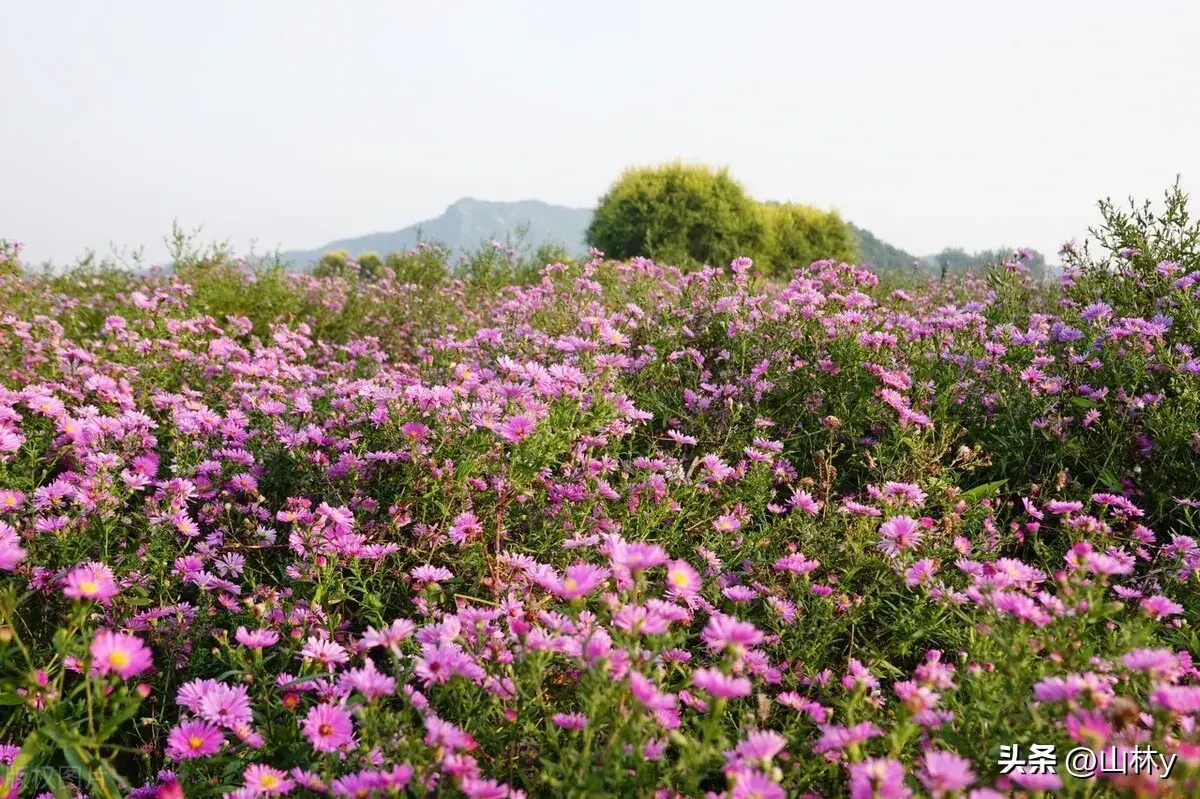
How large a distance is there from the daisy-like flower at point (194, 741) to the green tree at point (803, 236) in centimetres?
1480

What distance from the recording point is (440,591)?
1.88 metres

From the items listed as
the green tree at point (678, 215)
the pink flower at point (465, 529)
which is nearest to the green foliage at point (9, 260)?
the pink flower at point (465, 529)

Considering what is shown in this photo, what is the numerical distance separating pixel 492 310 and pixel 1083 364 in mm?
3748

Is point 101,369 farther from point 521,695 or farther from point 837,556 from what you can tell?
point 837,556

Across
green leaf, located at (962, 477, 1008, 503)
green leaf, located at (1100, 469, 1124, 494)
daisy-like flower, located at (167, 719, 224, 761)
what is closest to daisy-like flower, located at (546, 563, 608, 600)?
daisy-like flower, located at (167, 719, 224, 761)

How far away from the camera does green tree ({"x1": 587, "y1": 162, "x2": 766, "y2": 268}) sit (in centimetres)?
1384

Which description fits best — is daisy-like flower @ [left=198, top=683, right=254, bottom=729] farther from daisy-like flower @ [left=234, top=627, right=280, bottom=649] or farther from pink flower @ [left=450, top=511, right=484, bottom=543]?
pink flower @ [left=450, top=511, right=484, bottom=543]

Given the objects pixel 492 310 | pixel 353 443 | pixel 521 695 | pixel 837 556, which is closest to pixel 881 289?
pixel 492 310

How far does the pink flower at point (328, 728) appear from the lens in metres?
1.33

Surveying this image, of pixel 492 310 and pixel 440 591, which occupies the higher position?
pixel 492 310

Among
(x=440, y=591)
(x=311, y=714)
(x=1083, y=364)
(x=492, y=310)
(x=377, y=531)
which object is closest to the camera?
(x=311, y=714)

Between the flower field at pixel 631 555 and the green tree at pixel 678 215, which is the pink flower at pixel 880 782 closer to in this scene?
the flower field at pixel 631 555

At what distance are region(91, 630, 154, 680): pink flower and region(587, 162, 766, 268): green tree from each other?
41.6 feet

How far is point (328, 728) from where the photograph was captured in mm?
1358
